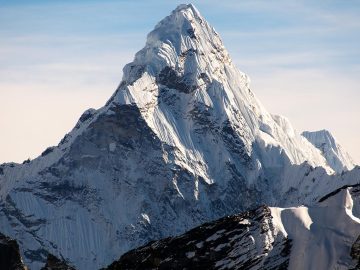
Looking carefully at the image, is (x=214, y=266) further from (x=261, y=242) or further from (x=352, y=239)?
(x=352, y=239)

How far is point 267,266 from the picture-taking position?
641 ft

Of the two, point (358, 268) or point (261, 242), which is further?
point (261, 242)

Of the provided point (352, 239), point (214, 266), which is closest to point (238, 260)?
point (214, 266)

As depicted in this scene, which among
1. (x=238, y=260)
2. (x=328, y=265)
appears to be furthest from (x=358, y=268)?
(x=238, y=260)

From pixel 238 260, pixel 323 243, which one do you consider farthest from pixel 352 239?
pixel 238 260

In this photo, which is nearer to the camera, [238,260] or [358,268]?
[358,268]

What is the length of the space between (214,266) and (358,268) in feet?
75.3

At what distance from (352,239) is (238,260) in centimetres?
1697

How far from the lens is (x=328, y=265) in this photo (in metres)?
193

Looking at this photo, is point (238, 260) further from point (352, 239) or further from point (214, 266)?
point (352, 239)

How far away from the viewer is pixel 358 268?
187 metres

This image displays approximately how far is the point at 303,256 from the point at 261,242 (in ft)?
23.2

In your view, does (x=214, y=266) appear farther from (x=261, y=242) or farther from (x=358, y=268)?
(x=358, y=268)

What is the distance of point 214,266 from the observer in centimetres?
19888
